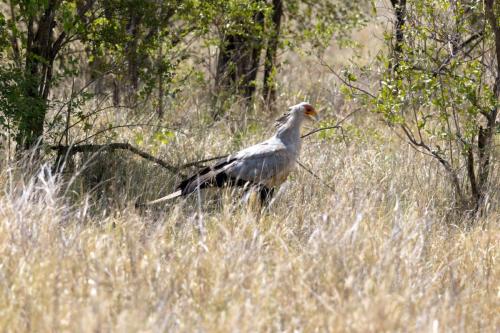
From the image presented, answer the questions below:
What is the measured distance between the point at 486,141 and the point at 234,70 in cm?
A: 412

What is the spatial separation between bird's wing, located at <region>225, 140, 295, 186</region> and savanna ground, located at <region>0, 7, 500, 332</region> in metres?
0.22

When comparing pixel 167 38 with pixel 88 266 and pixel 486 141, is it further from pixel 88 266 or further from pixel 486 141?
pixel 88 266

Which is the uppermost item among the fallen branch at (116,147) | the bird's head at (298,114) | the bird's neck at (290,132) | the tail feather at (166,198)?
the bird's head at (298,114)

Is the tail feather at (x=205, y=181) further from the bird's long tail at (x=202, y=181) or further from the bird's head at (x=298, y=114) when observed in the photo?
the bird's head at (x=298, y=114)

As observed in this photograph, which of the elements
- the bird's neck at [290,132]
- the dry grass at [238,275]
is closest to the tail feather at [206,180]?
the bird's neck at [290,132]

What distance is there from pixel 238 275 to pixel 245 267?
0.10 meters

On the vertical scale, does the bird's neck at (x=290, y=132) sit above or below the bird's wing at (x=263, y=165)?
above

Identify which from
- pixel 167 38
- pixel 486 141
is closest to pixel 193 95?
pixel 167 38

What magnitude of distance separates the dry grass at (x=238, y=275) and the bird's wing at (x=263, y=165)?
827mm

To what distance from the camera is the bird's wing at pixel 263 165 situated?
22.2 feet

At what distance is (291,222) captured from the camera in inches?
240

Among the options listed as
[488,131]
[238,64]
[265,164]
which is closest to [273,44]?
[238,64]

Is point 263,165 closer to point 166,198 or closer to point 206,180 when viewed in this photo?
point 206,180

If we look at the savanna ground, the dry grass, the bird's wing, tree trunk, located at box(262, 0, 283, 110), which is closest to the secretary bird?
the bird's wing
